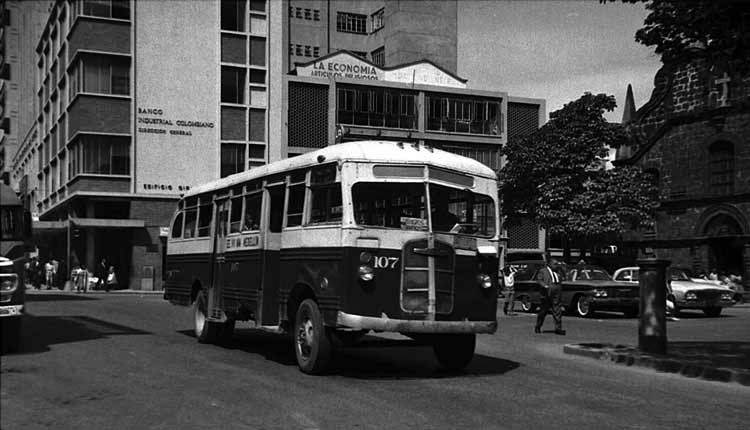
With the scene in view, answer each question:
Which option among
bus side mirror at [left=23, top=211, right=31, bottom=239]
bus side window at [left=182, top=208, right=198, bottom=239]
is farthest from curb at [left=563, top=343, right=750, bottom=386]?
bus side mirror at [left=23, top=211, right=31, bottom=239]

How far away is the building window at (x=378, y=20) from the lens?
Answer: 76.4 metres

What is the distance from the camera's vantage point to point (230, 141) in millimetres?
47188

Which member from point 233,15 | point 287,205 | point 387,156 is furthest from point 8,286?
point 233,15

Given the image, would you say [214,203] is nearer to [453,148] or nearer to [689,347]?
[689,347]

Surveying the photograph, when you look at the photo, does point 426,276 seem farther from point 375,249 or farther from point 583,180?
point 583,180

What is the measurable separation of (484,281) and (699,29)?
16.5ft

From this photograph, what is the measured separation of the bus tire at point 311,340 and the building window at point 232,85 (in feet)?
126

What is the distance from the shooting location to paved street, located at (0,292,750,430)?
6797 millimetres

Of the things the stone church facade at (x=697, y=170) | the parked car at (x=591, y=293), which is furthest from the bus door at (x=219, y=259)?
the stone church facade at (x=697, y=170)

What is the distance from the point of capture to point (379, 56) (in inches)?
2997

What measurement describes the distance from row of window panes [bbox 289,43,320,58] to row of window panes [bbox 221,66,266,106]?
28490 millimetres

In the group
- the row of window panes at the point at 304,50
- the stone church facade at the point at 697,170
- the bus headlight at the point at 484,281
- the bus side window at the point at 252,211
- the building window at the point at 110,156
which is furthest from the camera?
the row of window panes at the point at 304,50

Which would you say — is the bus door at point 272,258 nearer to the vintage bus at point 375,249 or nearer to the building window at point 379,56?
the vintage bus at point 375,249

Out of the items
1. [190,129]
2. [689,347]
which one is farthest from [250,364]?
[190,129]
